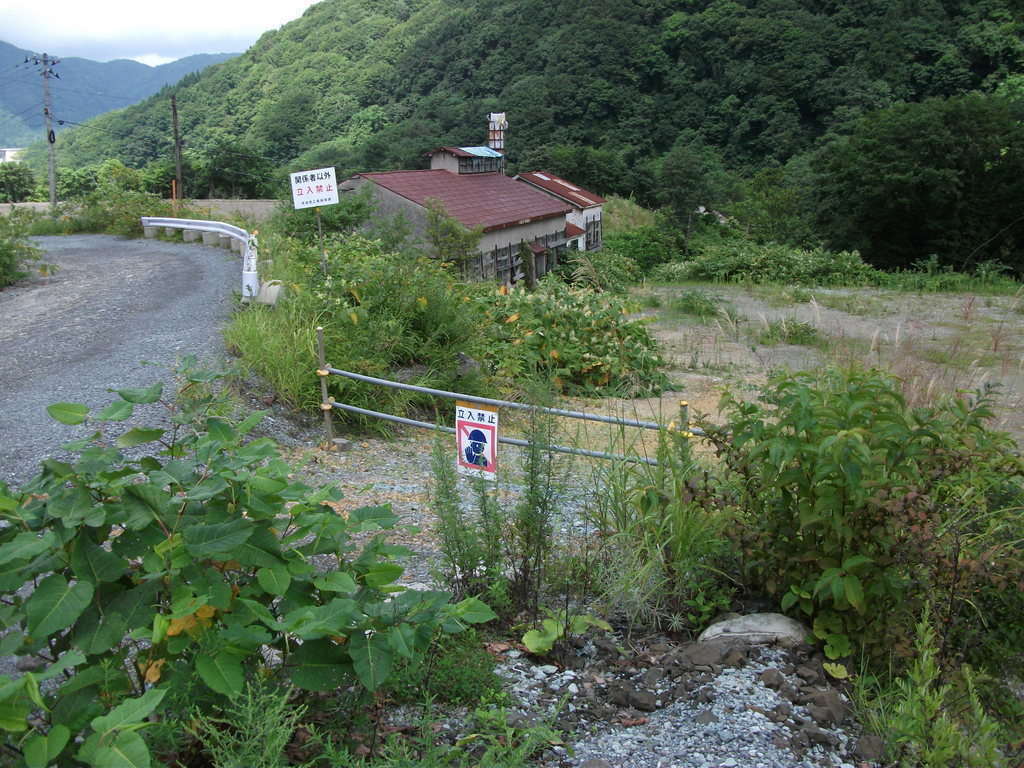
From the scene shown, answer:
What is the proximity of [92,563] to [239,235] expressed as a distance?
47.0ft

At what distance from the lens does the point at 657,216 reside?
48.3 metres

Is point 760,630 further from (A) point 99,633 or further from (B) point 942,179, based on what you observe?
(B) point 942,179

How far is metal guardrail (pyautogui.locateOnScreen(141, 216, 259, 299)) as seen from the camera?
985 centimetres

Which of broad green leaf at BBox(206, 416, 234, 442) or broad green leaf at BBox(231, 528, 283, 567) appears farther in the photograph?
broad green leaf at BBox(206, 416, 234, 442)

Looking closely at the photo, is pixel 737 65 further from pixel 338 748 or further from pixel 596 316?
pixel 338 748

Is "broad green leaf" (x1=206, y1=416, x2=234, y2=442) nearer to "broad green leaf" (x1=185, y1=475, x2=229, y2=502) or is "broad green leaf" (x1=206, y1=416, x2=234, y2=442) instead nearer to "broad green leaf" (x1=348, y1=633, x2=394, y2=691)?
"broad green leaf" (x1=185, y1=475, x2=229, y2=502)

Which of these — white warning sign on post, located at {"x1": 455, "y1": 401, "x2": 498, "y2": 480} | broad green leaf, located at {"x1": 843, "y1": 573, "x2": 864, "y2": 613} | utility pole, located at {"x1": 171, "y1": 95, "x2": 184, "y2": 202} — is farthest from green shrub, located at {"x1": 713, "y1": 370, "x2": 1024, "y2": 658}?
utility pole, located at {"x1": 171, "y1": 95, "x2": 184, "y2": 202}

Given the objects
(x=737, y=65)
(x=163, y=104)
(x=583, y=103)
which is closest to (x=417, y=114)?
(x=583, y=103)

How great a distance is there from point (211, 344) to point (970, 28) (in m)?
70.6

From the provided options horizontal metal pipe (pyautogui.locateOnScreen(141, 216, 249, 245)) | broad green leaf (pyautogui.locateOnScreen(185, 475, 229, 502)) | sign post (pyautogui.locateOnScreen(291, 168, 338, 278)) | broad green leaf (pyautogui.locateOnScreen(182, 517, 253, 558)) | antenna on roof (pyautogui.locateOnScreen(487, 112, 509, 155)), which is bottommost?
broad green leaf (pyautogui.locateOnScreen(182, 517, 253, 558))

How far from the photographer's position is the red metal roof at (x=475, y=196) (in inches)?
979

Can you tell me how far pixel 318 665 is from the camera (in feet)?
7.87

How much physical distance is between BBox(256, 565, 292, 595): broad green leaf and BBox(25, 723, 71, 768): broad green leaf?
60cm

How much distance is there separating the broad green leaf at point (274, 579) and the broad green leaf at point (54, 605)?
1.46ft
